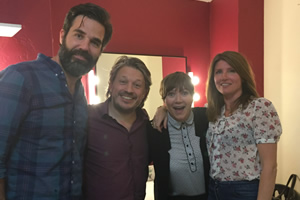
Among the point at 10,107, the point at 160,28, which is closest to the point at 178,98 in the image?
the point at 10,107

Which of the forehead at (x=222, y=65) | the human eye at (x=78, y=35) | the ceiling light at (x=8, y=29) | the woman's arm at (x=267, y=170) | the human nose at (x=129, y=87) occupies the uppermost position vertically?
the ceiling light at (x=8, y=29)

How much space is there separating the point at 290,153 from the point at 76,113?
7.58 ft

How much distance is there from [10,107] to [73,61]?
35cm

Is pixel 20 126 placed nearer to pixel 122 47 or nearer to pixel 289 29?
pixel 122 47

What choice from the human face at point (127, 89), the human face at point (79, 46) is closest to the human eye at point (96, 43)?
the human face at point (79, 46)

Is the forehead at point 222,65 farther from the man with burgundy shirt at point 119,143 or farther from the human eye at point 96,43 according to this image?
the human eye at point 96,43

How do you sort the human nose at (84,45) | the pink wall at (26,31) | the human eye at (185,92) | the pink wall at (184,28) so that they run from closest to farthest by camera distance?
the human nose at (84,45) < the human eye at (185,92) < the pink wall at (26,31) < the pink wall at (184,28)

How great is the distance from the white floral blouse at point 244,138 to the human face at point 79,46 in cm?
86

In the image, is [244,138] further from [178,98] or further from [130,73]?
[130,73]

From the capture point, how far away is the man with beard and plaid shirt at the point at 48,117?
0.87m

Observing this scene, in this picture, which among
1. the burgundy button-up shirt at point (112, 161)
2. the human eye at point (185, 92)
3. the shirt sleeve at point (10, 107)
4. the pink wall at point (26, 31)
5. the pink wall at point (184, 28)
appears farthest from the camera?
A: the pink wall at point (184, 28)

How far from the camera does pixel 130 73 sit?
4.60 feet

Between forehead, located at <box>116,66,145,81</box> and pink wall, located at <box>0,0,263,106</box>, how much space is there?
903 millimetres

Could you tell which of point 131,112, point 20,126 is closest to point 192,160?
point 131,112
